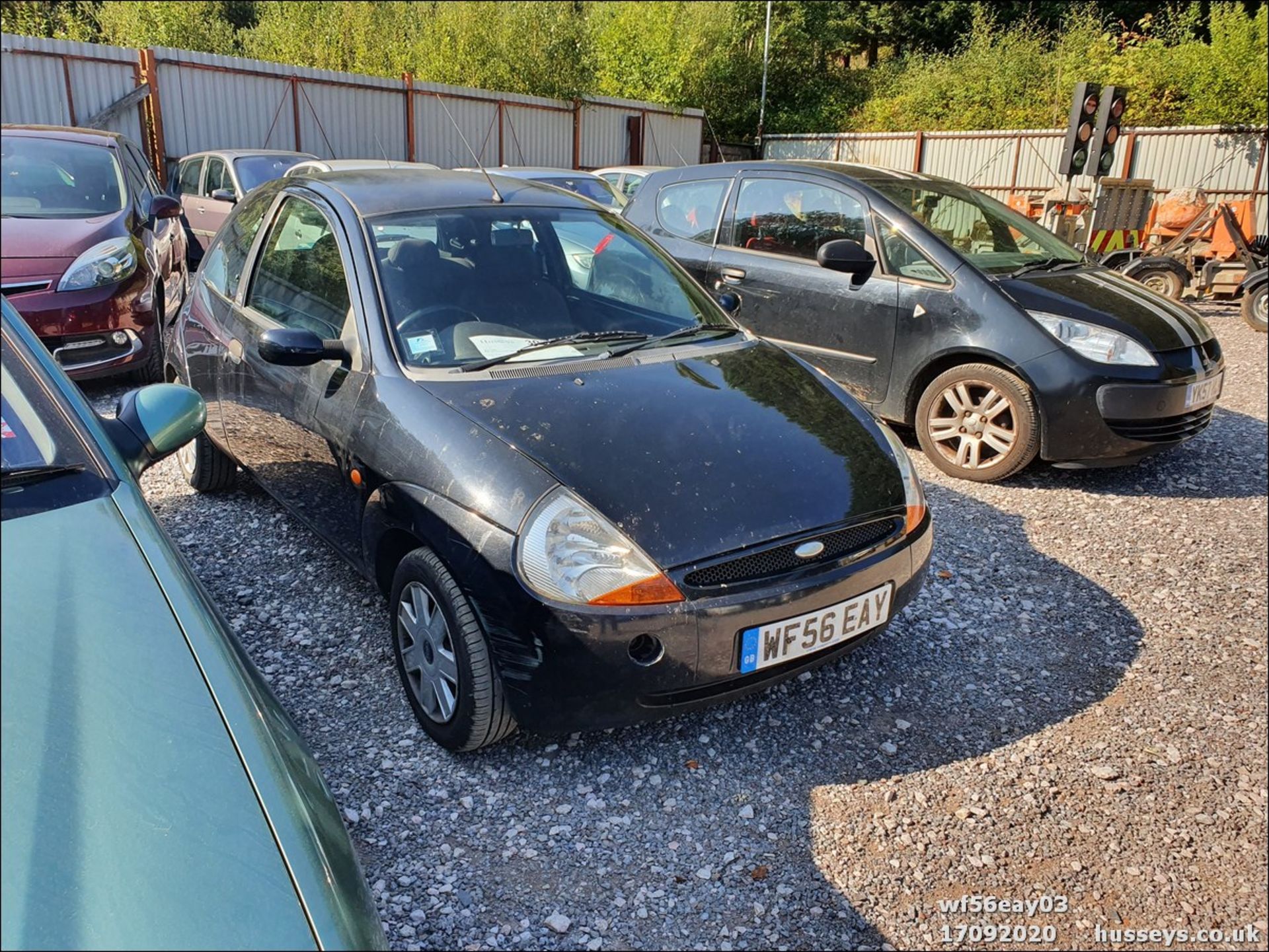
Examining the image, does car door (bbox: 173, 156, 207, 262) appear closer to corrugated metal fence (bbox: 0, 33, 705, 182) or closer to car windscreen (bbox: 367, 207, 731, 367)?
corrugated metal fence (bbox: 0, 33, 705, 182)

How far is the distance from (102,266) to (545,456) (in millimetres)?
4516

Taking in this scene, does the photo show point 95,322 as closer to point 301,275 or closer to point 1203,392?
point 301,275

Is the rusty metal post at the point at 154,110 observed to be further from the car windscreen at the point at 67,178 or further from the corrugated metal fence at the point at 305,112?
the car windscreen at the point at 67,178

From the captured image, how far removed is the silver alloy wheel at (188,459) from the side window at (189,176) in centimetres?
801

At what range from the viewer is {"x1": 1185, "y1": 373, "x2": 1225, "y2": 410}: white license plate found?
488 cm

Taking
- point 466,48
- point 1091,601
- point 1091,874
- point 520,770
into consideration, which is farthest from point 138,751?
point 466,48

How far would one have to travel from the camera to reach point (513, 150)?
2056cm

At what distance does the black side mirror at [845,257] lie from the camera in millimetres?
4957

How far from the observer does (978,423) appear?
5.06 meters

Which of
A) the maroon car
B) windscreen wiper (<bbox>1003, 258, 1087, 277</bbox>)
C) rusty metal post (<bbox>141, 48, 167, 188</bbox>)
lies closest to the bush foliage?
rusty metal post (<bbox>141, 48, 167, 188</bbox>)

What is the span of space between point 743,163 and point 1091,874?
197 inches

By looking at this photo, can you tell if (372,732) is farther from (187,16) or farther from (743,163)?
(187,16)

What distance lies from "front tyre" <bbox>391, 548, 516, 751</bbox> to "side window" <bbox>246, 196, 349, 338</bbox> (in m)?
1.00

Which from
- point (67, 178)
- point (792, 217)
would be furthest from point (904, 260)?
point (67, 178)
